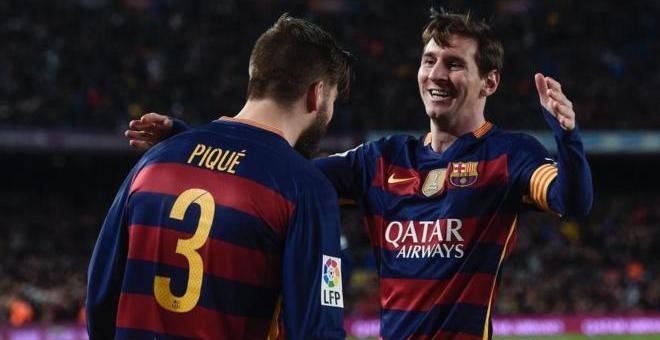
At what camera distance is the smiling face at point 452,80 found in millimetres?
4293

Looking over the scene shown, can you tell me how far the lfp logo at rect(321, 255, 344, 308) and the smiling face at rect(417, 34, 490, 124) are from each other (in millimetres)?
1478

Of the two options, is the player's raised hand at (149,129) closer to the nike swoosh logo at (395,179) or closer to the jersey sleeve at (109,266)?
the jersey sleeve at (109,266)

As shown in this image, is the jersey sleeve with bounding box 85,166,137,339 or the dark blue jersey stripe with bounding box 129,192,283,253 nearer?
the dark blue jersey stripe with bounding box 129,192,283,253

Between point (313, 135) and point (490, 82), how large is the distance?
1.46 m

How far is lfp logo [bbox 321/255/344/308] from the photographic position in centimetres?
296

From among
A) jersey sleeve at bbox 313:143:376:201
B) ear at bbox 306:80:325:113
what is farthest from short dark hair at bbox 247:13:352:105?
jersey sleeve at bbox 313:143:376:201

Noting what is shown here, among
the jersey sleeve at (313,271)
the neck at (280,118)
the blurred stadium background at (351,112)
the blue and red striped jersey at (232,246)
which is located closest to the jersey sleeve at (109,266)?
the blue and red striped jersey at (232,246)

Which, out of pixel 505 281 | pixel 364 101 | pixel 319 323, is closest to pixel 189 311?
pixel 319 323

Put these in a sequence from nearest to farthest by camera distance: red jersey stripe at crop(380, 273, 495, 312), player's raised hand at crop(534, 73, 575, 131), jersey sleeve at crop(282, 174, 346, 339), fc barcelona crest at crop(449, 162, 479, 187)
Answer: jersey sleeve at crop(282, 174, 346, 339) → player's raised hand at crop(534, 73, 575, 131) → red jersey stripe at crop(380, 273, 495, 312) → fc barcelona crest at crop(449, 162, 479, 187)

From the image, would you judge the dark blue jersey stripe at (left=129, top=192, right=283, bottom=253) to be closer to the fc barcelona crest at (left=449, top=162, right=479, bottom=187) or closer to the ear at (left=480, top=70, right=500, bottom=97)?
the fc barcelona crest at (left=449, top=162, right=479, bottom=187)

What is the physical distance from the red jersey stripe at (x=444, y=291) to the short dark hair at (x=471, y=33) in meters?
0.91

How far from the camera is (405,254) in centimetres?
416

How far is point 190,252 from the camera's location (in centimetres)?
299

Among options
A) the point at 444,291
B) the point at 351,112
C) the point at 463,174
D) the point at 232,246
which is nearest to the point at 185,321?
the point at 232,246
